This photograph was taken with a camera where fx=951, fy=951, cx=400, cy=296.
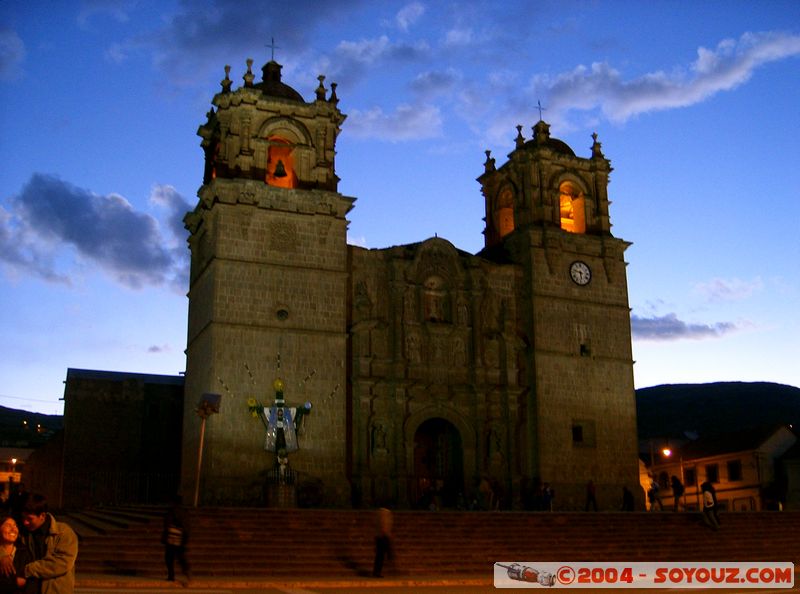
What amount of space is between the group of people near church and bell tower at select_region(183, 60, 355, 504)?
69.6 feet

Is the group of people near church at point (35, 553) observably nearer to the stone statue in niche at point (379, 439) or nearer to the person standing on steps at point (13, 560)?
the person standing on steps at point (13, 560)

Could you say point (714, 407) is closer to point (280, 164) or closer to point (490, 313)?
point (490, 313)

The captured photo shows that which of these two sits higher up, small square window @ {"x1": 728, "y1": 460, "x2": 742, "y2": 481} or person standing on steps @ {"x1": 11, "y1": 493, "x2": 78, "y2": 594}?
small square window @ {"x1": 728, "y1": 460, "x2": 742, "y2": 481}

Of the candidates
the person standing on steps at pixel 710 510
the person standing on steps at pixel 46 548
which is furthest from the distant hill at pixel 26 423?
the person standing on steps at pixel 46 548

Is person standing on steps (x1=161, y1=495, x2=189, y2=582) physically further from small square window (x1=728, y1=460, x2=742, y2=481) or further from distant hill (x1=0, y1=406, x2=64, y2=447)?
distant hill (x1=0, y1=406, x2=64, y2=447)

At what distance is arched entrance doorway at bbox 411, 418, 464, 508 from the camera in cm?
3216

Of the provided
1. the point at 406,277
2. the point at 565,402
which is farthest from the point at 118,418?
the point at 565,402

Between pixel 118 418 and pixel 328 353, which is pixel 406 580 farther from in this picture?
pixel 118 418

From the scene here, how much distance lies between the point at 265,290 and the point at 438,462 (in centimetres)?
891

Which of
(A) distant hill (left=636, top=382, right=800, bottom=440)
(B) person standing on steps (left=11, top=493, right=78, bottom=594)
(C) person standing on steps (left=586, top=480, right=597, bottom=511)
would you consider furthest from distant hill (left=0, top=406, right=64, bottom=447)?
(B) person standing on steps (left=11, top=493, right=78, bottom=594)

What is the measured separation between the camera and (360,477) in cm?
3055

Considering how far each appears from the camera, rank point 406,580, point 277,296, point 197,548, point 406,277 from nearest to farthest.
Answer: point 406,580 → point 197,548 → point 277,296 → point 406,277

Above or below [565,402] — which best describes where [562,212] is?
above

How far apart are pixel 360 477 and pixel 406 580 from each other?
12741 millimetres
